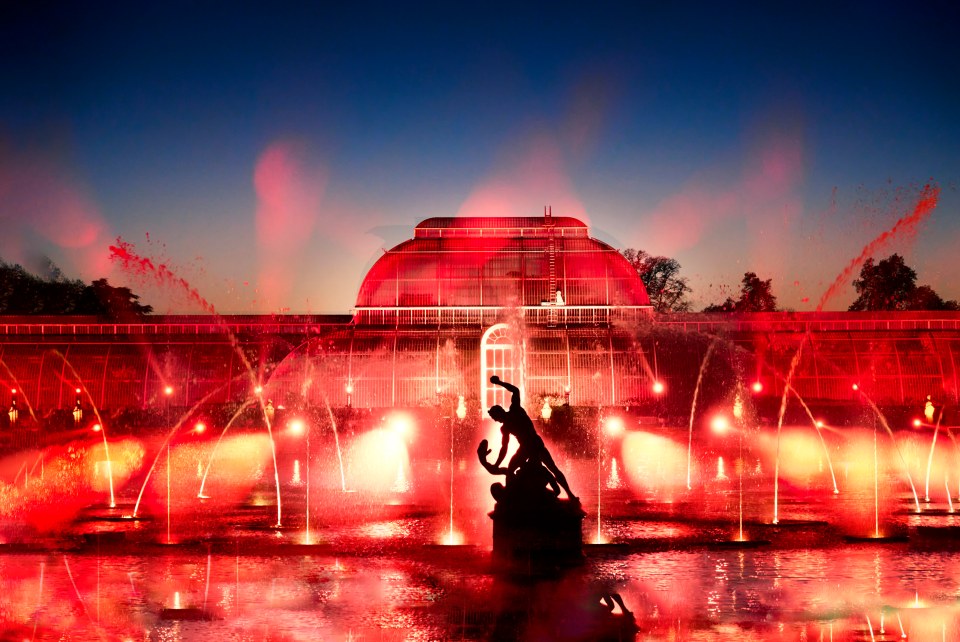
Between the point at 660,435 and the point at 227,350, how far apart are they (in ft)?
97.8

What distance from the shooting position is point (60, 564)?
685 inches

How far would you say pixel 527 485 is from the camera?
16328 millimetres

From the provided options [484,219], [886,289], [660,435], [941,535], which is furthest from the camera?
[886,289]

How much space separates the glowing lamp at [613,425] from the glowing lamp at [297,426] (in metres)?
15.3

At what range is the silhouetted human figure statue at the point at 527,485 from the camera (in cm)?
1622

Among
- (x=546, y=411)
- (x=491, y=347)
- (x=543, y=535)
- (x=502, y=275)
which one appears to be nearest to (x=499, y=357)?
(x=491, y=347)

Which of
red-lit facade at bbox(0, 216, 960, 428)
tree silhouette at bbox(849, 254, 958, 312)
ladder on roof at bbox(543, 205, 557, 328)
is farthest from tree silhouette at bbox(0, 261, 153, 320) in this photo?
tree silhouette at bbox(849, 254, 958, 312)

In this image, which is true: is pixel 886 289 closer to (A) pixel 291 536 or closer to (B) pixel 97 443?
(B) pixel 97 443

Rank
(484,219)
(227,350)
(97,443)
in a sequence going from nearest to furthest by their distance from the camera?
(97,443) < (227,350) < (484,219)

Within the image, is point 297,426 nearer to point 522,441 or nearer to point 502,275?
point 502,275

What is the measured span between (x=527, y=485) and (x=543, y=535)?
34.1 inches

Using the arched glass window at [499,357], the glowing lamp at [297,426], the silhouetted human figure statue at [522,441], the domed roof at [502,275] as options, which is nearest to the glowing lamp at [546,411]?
the arched glass window at [499,357]

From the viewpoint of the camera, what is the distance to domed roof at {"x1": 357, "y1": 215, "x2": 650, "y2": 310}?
6544 cm

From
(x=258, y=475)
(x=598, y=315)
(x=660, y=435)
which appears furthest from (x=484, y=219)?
(x=258, y=475)
